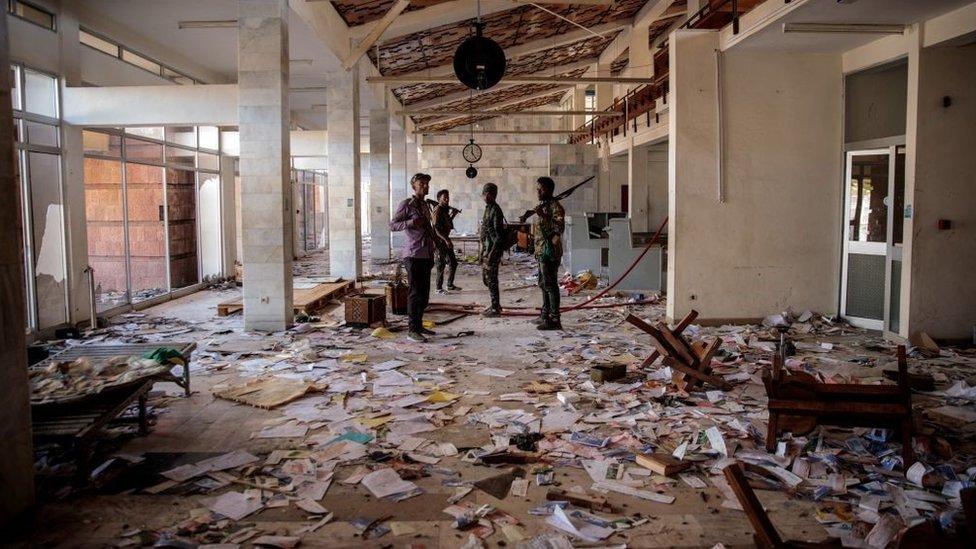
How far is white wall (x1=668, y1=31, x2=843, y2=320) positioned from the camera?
8.81 m

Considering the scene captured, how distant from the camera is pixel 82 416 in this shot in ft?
13.2

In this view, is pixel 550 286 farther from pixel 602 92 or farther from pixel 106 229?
pixel 602 92

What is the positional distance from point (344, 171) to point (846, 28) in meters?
9.24

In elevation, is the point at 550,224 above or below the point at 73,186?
below

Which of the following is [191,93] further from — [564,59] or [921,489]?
[564,59]

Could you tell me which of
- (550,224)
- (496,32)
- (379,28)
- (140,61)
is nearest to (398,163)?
(496,32)

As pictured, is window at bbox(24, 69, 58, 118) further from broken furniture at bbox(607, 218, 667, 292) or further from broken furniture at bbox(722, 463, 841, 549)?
broken furniture at bbox(722, 463, 841, 549)

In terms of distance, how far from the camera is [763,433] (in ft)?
15.3

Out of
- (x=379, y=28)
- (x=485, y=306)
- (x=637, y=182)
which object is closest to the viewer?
(x=379, y=28)

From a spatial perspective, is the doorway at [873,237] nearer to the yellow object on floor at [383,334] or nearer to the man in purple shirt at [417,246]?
the man in purple shirt at [417,246]

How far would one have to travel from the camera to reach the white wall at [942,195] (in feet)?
24.2

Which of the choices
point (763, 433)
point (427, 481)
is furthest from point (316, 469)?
point (763, 433)

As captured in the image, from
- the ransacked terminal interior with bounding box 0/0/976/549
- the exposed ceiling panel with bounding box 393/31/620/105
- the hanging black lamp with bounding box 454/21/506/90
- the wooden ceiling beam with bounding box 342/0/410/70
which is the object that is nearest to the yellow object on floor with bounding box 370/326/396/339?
the ransacked terminal interior with bounding box 0/0/976/549

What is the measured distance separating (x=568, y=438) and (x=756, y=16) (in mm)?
5544
